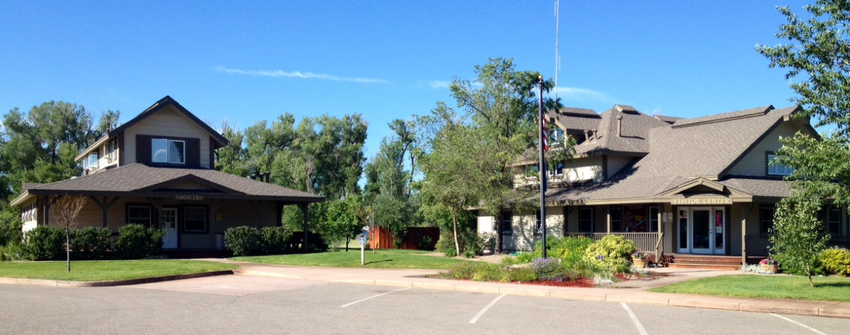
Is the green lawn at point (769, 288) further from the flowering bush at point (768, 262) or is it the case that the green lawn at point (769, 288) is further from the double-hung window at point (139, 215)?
the double-hung window at point (139, 215)

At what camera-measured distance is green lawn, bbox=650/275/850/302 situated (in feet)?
55.5

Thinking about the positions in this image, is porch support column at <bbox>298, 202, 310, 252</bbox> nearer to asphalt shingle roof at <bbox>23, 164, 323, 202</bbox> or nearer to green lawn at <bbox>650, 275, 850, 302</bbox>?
asphalt shingle roof at <bbox>23, 164, 323, 202</bbox>

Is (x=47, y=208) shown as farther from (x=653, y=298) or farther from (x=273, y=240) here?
(x=653, y=298)

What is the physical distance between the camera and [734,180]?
30.0 m

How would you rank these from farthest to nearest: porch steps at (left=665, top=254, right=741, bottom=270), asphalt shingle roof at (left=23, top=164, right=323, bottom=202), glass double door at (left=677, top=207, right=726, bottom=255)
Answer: asphalt shingle roof at (left=23, top=164, right=323, bottom=202), glass double door at (left=677, top=207, right=726, bottom=255), porch steps at (left=665, top=254, right=741, bottom=270)

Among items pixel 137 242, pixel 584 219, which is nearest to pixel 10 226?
pixel 137 242

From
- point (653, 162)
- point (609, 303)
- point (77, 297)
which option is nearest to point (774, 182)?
point (653, 162)

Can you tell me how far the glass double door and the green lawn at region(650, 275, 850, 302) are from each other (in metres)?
8.02

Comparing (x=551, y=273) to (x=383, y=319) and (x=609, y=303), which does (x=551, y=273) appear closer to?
(x=609, y=303)

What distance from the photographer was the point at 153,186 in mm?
32219

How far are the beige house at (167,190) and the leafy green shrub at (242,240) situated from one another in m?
1.15

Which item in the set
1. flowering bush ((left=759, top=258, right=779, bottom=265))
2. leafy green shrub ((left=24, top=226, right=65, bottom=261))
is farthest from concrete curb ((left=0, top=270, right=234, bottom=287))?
flowering bush ((left=759, top=258, right=779, bottom=265))

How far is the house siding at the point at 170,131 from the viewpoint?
3744 cm

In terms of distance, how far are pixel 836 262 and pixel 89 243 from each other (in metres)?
27.3
